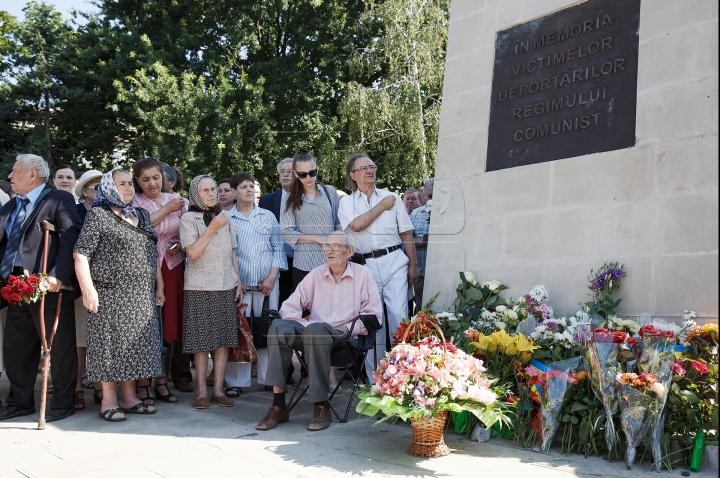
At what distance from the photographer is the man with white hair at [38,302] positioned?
16.3ft

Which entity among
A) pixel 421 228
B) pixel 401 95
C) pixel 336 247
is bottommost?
pixel 336 247

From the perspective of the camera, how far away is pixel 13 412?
16.3 ft

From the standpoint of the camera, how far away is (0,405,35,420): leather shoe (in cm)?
492

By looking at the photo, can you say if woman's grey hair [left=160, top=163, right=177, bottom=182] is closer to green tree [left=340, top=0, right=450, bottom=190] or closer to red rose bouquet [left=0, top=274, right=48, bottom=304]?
red rose bouquet [left=0, top=274, right=48, bottom=304]

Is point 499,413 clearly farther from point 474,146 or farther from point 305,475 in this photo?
point 474,146

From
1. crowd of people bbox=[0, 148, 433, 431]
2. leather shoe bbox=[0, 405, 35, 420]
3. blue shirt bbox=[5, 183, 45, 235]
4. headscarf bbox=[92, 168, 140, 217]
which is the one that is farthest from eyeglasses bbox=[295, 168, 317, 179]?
leather shoe bbox=[0, 405, 35, 420]

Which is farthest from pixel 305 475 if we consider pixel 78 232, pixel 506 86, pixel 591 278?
pixel 506 86

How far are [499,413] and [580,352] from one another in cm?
67

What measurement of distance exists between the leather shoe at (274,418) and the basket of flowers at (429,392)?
0.94 meters

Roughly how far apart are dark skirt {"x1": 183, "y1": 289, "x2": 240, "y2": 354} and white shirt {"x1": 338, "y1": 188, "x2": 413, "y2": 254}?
1.17 m

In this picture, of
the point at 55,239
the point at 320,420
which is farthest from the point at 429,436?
the point at 55,239

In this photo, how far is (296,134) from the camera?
18.9 m

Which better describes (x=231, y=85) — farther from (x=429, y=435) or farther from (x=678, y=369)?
(x=678, y=369)

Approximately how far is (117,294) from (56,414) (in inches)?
39.0
